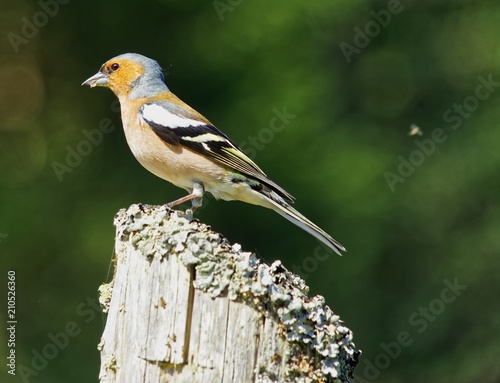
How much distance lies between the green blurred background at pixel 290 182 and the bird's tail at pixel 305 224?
13.2ft

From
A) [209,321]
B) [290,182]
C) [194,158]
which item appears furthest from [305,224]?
[290,182]

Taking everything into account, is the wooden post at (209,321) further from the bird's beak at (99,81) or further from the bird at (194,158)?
the bird's beak at (99,81)

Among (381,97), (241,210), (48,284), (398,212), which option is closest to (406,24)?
(381,97)

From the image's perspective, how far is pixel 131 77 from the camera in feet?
22.9

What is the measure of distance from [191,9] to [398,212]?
4212mm

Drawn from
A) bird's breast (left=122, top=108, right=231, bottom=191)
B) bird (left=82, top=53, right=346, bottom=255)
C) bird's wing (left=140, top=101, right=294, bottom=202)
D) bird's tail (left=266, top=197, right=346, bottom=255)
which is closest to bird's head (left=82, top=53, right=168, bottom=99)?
bird (left=82, top=53, right=346, bottom=255)

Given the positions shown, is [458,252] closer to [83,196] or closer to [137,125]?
[83,196]

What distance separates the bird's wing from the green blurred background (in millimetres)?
3837

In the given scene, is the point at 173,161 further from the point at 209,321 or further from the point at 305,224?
the point at 209,321

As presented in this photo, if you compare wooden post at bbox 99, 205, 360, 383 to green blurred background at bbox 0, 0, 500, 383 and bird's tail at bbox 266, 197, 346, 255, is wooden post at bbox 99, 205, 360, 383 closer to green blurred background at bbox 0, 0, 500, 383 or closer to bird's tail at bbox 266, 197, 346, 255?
bird's tail at bbox 266, 197, 346, 255

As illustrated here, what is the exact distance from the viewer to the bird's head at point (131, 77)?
6902 mm

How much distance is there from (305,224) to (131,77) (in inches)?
85.1

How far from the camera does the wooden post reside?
3633 mm

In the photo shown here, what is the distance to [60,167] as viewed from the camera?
10.6 meters
